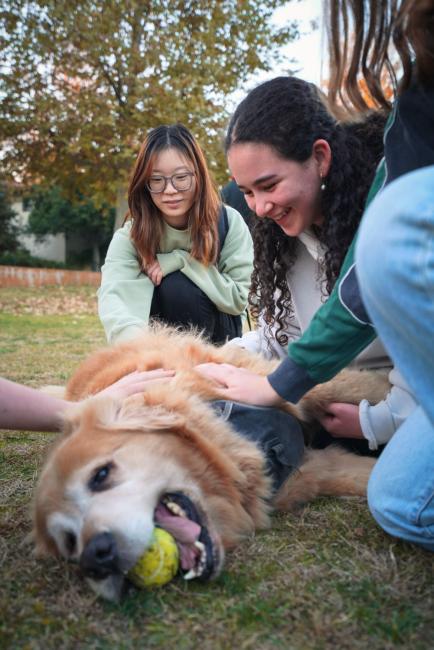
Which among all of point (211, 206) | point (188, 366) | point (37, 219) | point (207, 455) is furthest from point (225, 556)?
point (37, 219)

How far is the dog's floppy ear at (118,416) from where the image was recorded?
2109 mm

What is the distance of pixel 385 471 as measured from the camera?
1.97m

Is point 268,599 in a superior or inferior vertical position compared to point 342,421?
inferior

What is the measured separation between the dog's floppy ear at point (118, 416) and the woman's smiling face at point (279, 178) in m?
1.00

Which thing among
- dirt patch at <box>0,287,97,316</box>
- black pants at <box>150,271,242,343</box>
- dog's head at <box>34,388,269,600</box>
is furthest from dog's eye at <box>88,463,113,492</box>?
dirt patch at <box>0,287,97,316</box>

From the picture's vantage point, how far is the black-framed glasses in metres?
3.78

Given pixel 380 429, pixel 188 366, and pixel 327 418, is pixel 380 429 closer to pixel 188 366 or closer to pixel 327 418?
pixel 327 418

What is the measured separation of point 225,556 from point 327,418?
3.31 feet

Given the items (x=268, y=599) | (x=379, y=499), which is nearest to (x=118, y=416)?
(x=268, y=599)

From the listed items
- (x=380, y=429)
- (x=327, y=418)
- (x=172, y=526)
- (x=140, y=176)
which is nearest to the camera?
(x=172, y=526)

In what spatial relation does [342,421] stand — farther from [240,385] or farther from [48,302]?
[48,302]

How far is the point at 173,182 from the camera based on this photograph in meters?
3.77

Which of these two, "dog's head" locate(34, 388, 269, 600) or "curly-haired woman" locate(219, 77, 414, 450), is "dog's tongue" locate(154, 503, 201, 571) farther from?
"curly-haired woman" locate(219, 77, 414, 450)

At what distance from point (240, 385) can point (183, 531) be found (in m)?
0.68
